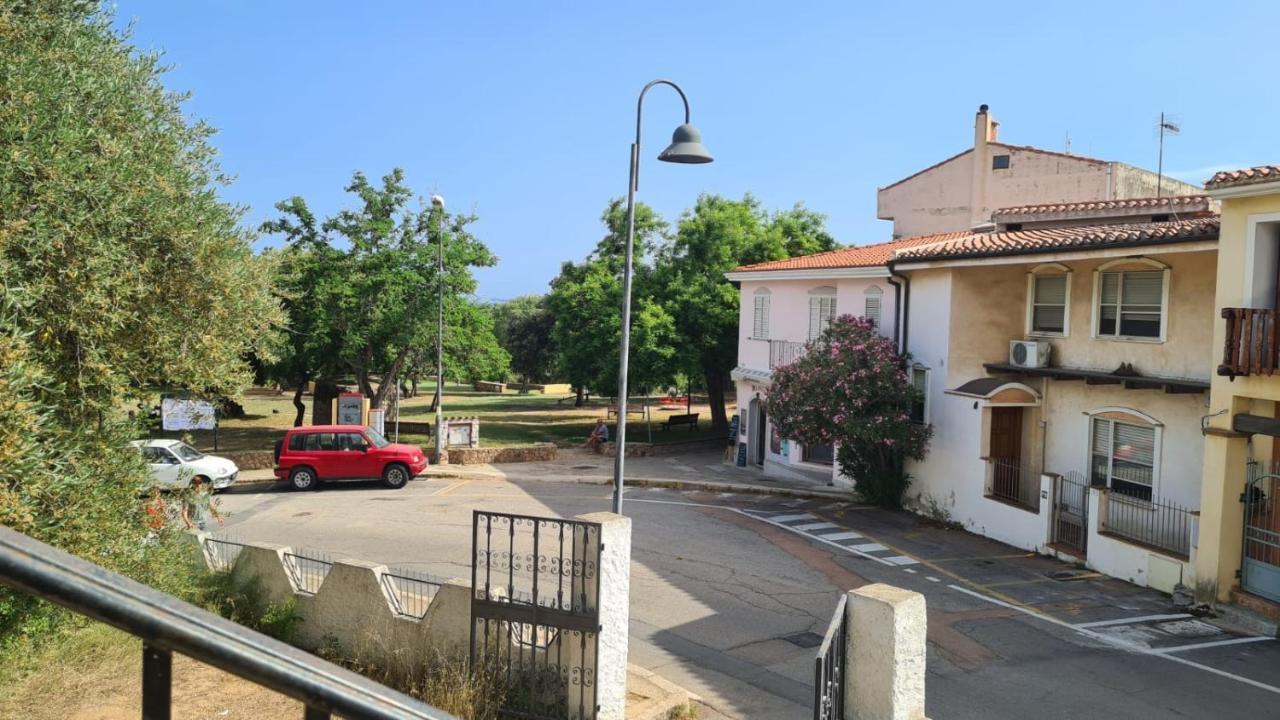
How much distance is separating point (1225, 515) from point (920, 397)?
8279 millimetres

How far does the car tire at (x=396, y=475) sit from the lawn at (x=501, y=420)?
7.17 m

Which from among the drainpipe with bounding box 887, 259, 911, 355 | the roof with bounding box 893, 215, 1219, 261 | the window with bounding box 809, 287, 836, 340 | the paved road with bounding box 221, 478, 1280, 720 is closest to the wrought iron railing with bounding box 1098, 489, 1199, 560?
the paved road with bounding box 221, 478, 1280, 720

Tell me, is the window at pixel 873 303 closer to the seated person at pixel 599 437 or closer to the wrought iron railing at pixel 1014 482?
the wrought iron railing at pixel 1014 482

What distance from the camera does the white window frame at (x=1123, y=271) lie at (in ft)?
56.5

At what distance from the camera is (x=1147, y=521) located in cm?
1689

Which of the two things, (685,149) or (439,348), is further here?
(439,348)

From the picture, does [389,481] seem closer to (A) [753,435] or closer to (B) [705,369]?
(A) [753,435]

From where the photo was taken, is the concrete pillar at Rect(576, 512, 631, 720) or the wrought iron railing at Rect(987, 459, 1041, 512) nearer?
the concrete pillar at Rect(576, 512, 631, 720)

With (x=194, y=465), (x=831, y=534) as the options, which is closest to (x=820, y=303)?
(x=831, y=534)

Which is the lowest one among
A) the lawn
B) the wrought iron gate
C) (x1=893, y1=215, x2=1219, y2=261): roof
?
the lawn

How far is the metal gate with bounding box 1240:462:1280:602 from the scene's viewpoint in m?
13.6

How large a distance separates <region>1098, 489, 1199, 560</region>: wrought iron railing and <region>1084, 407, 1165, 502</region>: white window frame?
232 mm

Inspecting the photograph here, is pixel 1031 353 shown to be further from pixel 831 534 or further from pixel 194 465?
pixel 194 465

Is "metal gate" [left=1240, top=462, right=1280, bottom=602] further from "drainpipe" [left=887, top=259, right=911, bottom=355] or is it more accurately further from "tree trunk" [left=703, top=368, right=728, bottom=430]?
"tree trunk" [left=703, top=368, right=728, bottom=430]
